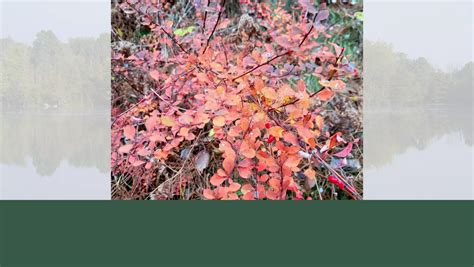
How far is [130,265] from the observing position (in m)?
1.35

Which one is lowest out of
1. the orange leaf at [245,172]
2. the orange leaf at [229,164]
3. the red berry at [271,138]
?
the orange leaf at [245,172]

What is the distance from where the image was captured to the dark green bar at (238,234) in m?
1.36
